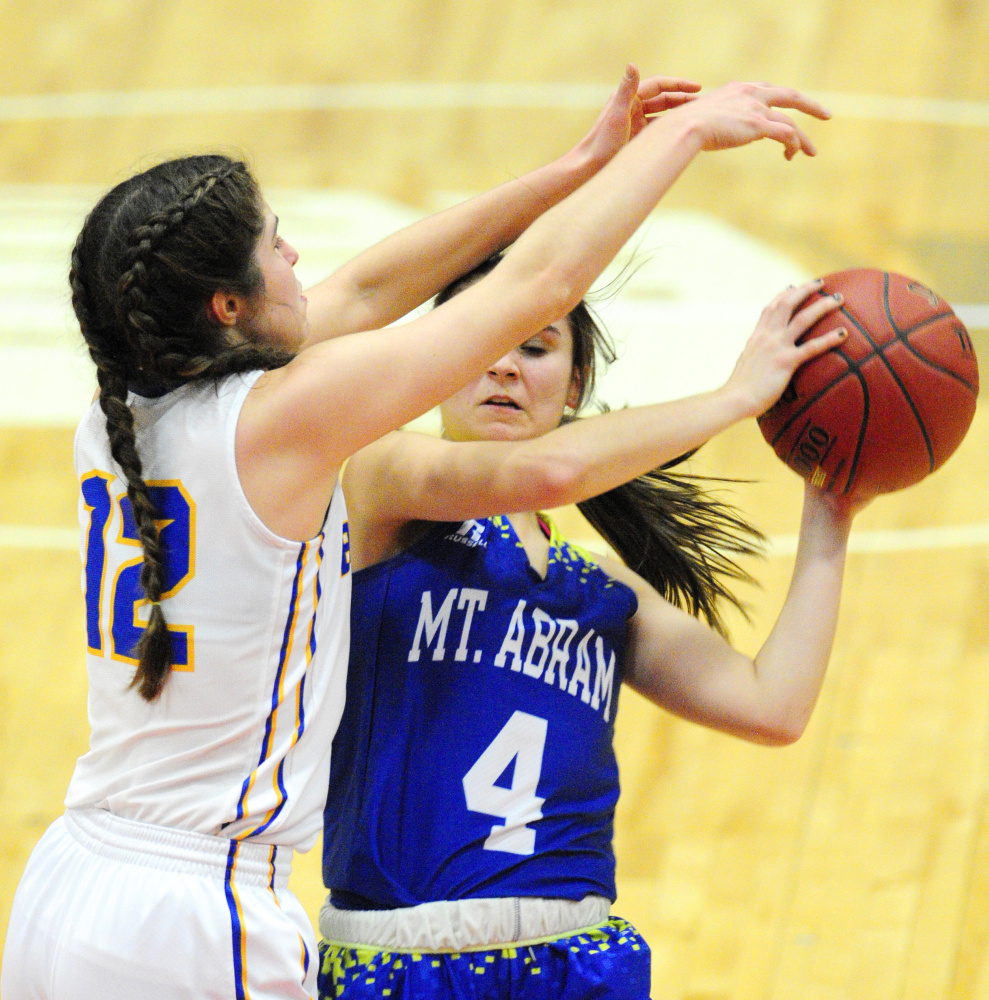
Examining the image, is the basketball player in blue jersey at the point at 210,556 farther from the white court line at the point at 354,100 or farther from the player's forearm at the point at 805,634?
the white court line at the point at 354,100

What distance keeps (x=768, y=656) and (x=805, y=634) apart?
0.26 ft

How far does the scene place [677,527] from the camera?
8.98 feet

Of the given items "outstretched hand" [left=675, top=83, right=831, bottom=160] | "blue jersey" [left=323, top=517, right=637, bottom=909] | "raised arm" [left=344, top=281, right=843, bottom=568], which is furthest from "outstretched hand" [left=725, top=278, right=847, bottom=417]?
"blue jersey" [left=323, top=517, right=637, bottom=909]

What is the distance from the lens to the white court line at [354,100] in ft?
20.2

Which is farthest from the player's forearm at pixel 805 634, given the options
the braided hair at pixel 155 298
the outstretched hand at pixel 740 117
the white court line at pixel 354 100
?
the white court line at pixel 354 100

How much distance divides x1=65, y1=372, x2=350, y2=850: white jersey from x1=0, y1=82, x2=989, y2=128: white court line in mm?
4800

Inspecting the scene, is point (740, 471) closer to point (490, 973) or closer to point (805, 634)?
point (805, 634)

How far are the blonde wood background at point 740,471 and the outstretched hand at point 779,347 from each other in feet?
3.38

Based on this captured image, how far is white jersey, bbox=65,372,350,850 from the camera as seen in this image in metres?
1.84

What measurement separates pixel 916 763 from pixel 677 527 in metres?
1.62

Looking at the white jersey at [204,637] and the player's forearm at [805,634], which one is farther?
the player's forearm at [805,634]

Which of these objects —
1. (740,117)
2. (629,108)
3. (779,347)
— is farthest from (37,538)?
(740,117)

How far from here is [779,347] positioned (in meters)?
2.25

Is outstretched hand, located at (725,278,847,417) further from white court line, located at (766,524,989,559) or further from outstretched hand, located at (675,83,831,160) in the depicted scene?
white court line, located at (766,524,989,559)
